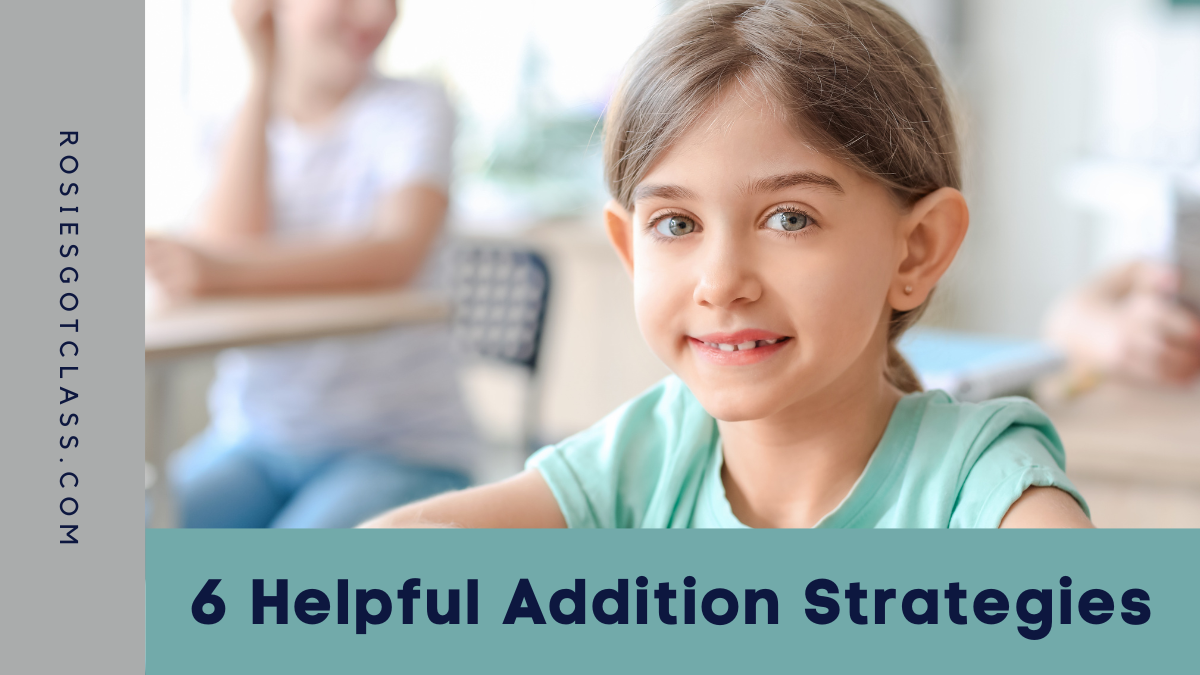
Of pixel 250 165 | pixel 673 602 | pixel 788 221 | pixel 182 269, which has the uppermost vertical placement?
pixel 250 165

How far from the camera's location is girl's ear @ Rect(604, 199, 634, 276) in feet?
2.27

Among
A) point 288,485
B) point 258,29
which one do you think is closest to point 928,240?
Result: point 288,485

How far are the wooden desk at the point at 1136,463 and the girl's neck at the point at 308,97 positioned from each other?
118 cm

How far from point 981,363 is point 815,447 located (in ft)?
1.78

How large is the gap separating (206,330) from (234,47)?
1.96 meters

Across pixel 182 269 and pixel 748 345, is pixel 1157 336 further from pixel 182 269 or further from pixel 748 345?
pixel 182 269

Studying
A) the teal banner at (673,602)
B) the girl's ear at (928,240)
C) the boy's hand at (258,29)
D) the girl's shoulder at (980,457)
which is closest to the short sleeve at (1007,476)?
the girl's shoulder at (980,457)

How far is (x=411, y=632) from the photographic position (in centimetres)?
40

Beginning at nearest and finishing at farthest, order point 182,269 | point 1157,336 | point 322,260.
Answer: point 1157,336
point 182,269
point 322,260

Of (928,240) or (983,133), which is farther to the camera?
(983,133)

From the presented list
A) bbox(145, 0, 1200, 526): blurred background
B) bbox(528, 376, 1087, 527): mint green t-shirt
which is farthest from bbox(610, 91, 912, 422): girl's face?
bbox(145, 0, 1200, 526): blurred background

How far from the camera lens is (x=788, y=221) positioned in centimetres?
58

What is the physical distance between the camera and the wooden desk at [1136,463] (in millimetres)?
1044

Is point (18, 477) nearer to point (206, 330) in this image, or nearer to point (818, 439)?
point (818, 439)
